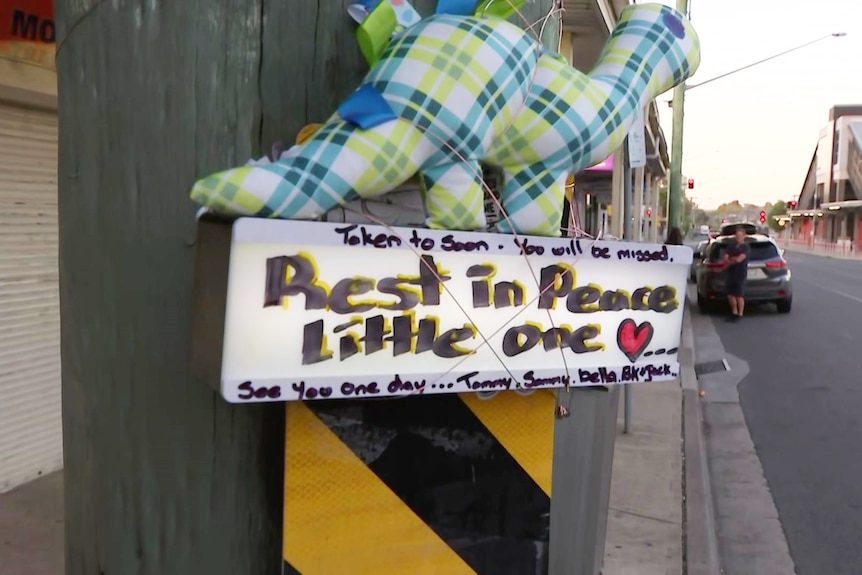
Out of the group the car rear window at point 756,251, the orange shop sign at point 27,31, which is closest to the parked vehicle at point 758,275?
the car rear window at point 756,251

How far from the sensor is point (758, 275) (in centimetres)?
1598

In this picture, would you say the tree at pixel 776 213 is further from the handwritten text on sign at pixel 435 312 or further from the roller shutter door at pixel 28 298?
the handwritten text on sign at pixel 435 312

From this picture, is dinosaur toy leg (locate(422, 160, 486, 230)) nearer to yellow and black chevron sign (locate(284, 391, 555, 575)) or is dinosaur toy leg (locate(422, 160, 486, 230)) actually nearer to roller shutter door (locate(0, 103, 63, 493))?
yellow and black chevron sign (locate(284, 391, 555, 575))

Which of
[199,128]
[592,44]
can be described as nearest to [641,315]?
[199,128]

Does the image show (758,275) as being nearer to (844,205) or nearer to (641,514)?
(641,514)

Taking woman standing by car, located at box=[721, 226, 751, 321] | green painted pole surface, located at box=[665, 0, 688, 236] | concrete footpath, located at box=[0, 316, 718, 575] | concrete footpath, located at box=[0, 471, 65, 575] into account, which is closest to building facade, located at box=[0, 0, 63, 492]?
concrete footpath, located at box=[0, 471, 65, 575]

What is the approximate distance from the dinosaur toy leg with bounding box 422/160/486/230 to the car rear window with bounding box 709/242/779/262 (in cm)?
1596

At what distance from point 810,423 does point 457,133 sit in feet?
25.1

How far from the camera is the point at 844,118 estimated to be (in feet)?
222

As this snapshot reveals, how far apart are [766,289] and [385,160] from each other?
633 inches

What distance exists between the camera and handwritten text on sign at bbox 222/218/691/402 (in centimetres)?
121

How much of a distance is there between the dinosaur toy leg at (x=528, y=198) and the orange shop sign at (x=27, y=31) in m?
3.60

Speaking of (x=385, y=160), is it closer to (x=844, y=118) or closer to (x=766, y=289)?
(x=766, y=289)

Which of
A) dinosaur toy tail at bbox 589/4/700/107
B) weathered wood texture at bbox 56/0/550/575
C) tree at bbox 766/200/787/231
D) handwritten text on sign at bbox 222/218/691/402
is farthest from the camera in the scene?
tree at bbox 766/200/787/231
